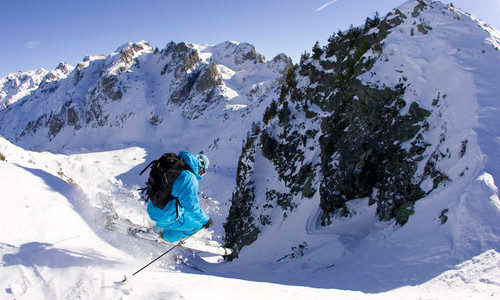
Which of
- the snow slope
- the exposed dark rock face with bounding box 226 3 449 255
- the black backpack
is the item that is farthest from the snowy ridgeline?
the black backpack

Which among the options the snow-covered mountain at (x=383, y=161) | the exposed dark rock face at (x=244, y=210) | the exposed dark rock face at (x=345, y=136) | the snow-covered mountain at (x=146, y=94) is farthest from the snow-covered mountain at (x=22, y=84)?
the snow-covered mountain at (x=383, y=161)

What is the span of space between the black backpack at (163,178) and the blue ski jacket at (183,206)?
0.09 metres

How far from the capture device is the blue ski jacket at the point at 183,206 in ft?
16.1

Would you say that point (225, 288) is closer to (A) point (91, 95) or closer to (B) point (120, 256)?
(B) point (120, 256)

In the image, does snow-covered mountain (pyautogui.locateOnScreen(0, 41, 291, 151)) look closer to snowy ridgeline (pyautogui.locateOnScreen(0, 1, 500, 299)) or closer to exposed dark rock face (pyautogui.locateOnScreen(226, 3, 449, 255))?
exposed dark rock face (pyautogui.locateOnScreen(226, 3, 449, 255))

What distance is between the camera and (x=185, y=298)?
3139mm

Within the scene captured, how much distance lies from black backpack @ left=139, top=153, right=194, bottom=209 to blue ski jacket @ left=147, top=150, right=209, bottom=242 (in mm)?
88

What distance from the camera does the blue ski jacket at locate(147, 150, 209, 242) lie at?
4.90 m

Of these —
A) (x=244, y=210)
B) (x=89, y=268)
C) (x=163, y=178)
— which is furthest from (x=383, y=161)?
(x=244, y=210)

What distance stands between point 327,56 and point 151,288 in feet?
55.7

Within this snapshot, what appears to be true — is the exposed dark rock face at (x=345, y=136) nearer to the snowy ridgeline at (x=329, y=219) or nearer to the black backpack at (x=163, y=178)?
the snowy ridgeline at (x=329, y=219)

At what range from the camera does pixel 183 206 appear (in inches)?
201

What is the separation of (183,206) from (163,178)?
689 millimetres

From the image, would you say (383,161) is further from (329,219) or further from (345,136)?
(329,219)
